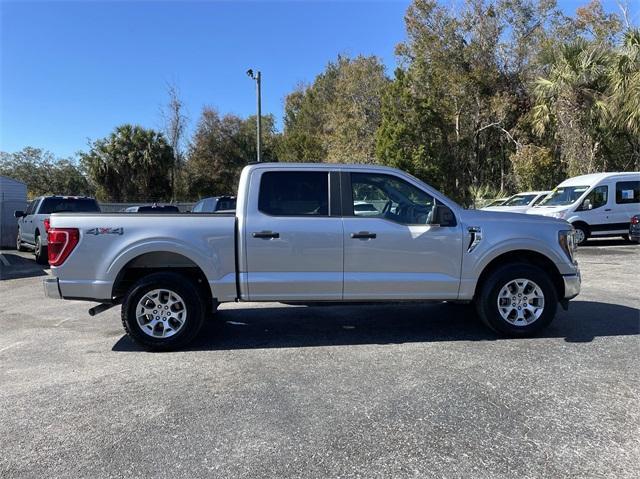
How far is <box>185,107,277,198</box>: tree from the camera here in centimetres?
3850

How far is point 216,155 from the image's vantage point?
3894cm

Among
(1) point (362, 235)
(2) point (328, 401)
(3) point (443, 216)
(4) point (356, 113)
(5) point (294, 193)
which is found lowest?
(2) point (328, 401)

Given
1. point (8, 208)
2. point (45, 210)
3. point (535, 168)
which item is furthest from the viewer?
point (535, 168)

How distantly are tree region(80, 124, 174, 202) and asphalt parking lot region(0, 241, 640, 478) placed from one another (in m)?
26.7

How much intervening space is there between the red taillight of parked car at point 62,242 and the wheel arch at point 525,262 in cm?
443

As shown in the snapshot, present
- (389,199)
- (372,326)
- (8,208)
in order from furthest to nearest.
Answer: (8,208), (372,326), (389,199)

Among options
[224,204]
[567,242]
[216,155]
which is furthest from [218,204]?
[216,155]

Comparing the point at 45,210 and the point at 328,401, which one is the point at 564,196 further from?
the point at 45,210

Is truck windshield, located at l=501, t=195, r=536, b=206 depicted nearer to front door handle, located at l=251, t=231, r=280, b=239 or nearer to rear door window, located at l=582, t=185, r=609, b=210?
rear door window, located at l=582, t=185, r=609, b=210

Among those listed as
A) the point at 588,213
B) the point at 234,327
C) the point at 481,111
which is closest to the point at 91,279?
the point at 234,327

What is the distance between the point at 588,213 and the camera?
1592cm

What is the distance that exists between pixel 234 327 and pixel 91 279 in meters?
1.90

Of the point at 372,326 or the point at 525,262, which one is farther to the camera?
the point at 372,326

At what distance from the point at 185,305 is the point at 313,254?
148 cm
